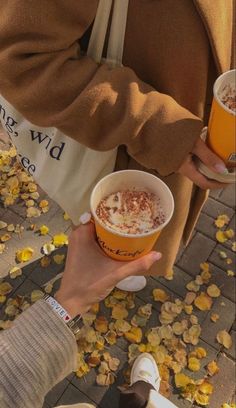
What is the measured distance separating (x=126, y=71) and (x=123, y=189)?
0.37m

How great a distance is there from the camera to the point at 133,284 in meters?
2.75

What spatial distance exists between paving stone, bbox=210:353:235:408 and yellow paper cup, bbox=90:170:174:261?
1.52 metres

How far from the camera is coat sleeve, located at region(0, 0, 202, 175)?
1131 mm

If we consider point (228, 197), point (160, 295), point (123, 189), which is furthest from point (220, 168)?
point (228, 197)

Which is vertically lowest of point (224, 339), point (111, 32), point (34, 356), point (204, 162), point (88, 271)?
point (224, 339)

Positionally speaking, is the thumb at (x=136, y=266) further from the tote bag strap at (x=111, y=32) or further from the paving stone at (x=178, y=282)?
the paving stone at (x=178, y=282)

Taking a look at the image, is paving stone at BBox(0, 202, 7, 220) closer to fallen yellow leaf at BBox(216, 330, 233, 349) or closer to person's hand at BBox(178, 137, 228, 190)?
fallen yellow leaf at BBox(216, 330, 233, 349)

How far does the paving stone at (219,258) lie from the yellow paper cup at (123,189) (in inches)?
66.5

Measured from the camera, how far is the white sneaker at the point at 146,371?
2.40 meters

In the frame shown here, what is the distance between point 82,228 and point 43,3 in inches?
27.0

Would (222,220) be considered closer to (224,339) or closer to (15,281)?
(224,339)

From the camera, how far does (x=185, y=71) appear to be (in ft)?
4.31

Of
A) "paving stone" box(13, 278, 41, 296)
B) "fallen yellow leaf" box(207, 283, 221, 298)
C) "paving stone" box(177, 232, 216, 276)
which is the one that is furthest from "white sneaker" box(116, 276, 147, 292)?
"paving stone" box(13, 278, 41, 296)

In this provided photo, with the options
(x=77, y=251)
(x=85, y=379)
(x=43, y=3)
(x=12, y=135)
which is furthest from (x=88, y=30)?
(x=85, y=379)
